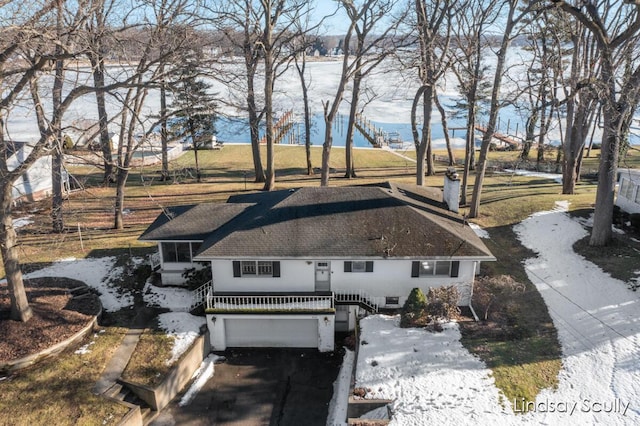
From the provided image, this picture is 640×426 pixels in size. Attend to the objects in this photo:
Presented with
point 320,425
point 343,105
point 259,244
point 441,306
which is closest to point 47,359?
point 259,244

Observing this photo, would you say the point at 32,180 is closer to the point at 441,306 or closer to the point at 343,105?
the point at 441,306

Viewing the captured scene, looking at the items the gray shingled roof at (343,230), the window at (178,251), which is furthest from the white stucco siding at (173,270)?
the gray shingled roof at (343,230)

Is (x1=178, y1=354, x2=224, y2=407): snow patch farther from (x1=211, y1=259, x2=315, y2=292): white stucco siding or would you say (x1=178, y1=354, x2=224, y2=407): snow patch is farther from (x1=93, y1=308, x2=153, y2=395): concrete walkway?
(x1=211, y1=259, x2=315, y2=292): white stucco siding

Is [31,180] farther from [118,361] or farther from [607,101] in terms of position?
[607,101]

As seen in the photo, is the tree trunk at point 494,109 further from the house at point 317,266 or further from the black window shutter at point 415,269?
the black window shutter at point 415,269

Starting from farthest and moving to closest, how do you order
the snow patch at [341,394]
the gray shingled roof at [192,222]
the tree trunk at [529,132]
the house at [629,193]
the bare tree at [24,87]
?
the tree trunk at [529,132]
the house at [629,193]
the gray shingled roof at [192,222]
the snow patch at [341,394]
the bare tree at [24,87]
